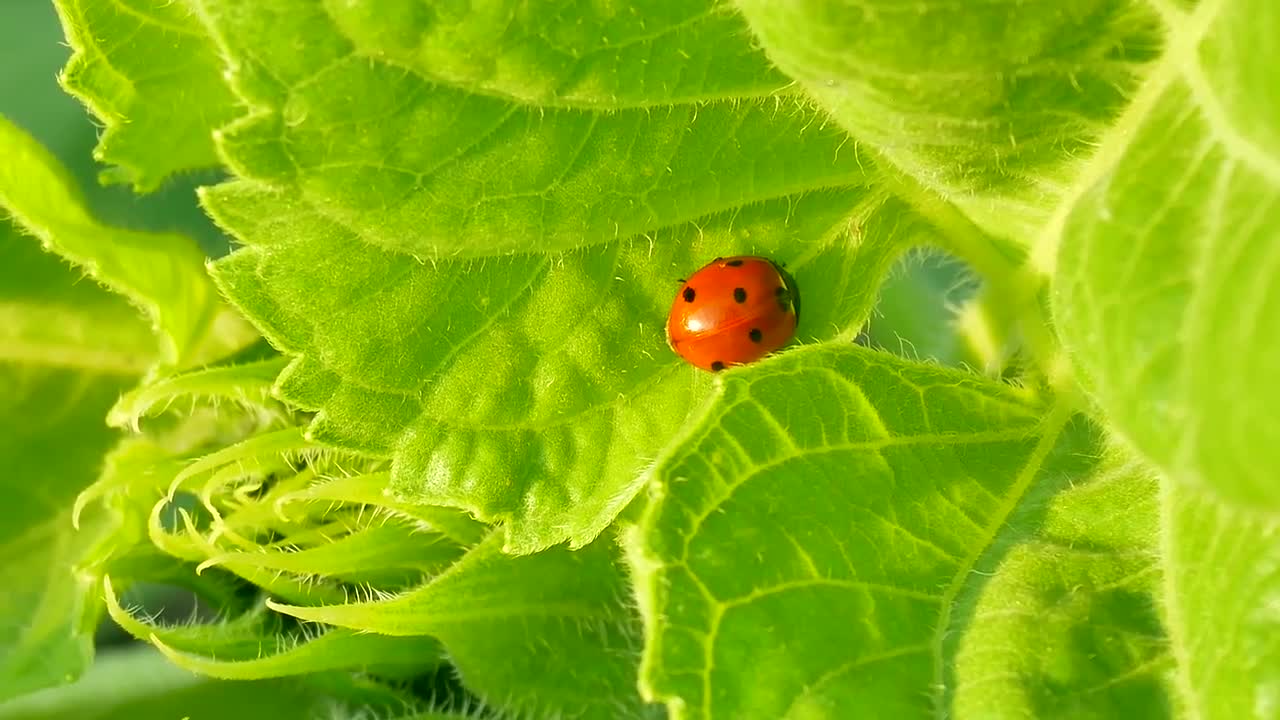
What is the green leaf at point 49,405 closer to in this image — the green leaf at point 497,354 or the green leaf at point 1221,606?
the green leaf at point 497,354

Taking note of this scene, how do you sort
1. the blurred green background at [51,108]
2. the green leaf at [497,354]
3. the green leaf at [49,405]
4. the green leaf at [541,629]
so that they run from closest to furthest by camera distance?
1. the green leaf at [497,354]
2. the green leaf at [541,629]
3. the green leaf at [49,405]
4. the blurred green background at [51,108]

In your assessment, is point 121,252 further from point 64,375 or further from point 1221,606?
point 1221,606

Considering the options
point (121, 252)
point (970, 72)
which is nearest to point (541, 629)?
point (121, 252)

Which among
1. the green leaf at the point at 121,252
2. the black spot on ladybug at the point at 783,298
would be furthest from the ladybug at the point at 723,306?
the green leaf at the point at 121,252

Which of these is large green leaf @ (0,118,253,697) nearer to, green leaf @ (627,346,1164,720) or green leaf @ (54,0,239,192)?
green leaf @ (54,0,239,192)

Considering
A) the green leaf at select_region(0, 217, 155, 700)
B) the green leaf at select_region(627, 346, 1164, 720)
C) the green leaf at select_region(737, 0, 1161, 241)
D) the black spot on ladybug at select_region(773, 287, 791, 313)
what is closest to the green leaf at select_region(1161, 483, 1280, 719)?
the green leaf at select_region(627, 346, 1164, 720)

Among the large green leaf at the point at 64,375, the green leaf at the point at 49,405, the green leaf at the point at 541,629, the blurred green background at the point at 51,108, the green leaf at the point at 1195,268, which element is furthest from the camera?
the blurred green background at the point at 51,108

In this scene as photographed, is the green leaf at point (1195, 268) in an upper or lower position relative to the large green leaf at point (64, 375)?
lower

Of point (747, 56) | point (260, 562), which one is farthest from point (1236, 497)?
point (260, 562)
